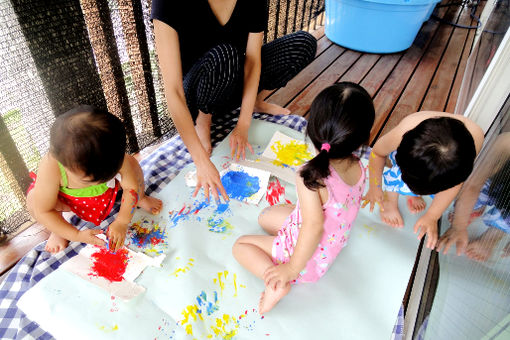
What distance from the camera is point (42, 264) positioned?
1006mm

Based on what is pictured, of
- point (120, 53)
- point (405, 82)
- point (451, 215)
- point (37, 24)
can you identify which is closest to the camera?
point (37, 24)

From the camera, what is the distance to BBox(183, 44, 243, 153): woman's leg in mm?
1243

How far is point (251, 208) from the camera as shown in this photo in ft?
3.90

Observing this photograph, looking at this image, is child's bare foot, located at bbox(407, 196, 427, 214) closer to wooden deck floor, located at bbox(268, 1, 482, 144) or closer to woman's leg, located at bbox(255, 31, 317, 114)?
wooden deck floor, located at bbox(268, 1, 482, 144)

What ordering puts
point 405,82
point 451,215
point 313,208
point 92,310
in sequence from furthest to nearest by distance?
point 405,82 < point 451,215 < point 92,310 < point 313,208

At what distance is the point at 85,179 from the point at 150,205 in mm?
337

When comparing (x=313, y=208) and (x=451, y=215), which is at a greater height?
(x=313, y=208)

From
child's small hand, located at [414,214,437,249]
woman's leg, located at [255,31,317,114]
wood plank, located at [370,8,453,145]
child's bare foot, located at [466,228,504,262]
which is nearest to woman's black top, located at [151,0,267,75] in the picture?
woman's leg, located at [255,31,317,114]

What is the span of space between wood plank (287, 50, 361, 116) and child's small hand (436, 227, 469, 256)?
3.15ft

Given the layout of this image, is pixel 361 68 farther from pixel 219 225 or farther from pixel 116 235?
pixel 116 235

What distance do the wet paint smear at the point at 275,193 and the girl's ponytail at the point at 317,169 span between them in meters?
0.51

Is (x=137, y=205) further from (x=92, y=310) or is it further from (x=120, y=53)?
(x=120, y=53)

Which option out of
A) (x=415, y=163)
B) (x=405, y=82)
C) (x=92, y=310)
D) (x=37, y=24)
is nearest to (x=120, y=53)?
(x=37, y=24)

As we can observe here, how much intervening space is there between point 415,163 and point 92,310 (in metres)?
0.90
